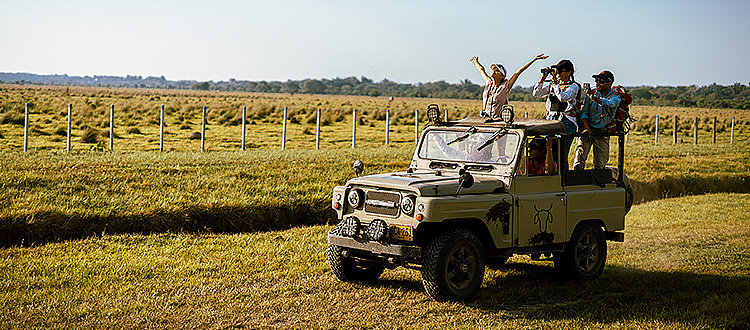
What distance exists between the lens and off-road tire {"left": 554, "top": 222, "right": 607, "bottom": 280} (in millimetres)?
9773

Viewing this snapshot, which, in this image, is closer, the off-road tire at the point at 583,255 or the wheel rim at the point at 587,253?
the off-road tire at the point at 583,255

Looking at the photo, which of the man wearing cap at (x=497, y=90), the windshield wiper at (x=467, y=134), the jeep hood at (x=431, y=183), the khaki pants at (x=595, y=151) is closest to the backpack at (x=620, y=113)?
the khaki pants at (x=595, y=151)

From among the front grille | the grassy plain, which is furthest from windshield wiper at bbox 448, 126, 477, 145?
the grassy plain

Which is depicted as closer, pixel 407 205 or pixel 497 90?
pixel 407 205

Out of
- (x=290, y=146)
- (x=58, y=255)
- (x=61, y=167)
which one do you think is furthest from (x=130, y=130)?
(x=58, y=255)

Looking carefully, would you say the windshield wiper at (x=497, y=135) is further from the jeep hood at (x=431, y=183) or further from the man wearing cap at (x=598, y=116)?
the man wearing cap at (x=598, y=116)

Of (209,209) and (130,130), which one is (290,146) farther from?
(209,209)

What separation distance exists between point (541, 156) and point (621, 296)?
74.8 inches

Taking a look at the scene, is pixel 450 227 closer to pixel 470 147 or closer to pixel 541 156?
pixel 470 147

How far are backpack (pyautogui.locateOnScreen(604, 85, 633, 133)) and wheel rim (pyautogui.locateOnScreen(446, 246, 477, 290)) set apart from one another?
3144 mm

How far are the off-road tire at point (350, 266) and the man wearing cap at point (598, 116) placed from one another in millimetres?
3137

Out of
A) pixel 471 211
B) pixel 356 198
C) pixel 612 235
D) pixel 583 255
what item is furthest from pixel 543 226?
pixel 356 198

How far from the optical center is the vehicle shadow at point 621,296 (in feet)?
27.3

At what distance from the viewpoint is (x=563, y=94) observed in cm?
1021
